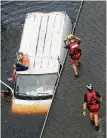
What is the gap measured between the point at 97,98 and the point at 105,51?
405cm

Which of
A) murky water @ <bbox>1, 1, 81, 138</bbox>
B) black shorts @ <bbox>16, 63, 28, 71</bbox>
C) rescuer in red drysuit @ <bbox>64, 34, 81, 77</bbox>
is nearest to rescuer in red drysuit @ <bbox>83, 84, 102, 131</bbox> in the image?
rescuer in red drysuit @ <bbox>64, 34, 81, 77</bbox>

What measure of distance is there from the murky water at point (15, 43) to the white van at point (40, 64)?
61cm

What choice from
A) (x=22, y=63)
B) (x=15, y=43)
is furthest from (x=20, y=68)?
(x=15, y=43)

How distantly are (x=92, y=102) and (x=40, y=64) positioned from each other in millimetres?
5749

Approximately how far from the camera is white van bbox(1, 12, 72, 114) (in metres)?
19.0

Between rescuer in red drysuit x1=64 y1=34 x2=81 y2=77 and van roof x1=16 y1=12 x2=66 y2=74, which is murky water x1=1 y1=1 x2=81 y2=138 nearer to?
van roof x1=16 y1=12 x2=66 y2=74

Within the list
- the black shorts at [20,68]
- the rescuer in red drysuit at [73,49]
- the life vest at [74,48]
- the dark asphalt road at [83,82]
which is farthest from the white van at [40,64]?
the life vest at [74,48]

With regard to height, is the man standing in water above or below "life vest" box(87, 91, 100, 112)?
above

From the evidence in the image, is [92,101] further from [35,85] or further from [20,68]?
[20,68]

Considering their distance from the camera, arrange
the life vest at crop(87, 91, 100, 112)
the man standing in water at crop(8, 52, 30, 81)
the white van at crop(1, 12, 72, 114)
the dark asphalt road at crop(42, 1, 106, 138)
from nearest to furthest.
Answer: the life vest at crop(87, 91, 100, 112) → the dark asphalt road at crop(42, 1, 106, 138) → the white van at crop(1, 12, 72, 114) → the man standing in water at crop(8, 52, 30, 81)

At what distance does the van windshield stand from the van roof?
1.95 ft

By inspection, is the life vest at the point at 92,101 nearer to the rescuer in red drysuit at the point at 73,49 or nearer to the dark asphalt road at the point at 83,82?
the dark asphalt road at the point at 83,82

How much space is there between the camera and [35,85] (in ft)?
63.0

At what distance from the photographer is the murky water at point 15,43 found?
1911 cm
